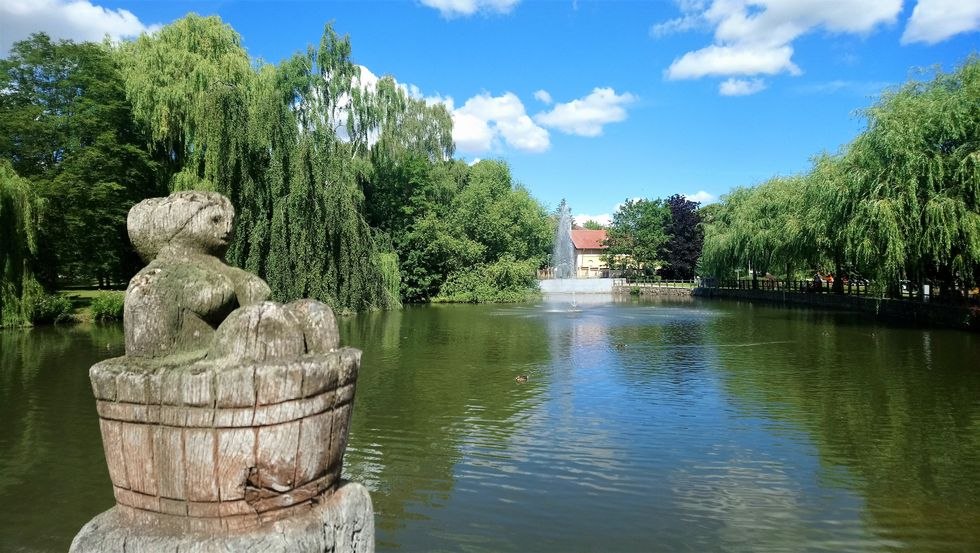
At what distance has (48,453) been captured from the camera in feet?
25.8

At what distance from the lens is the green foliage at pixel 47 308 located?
21.9 m

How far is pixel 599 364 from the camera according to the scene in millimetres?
14703

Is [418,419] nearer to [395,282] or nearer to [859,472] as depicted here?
[859,472]

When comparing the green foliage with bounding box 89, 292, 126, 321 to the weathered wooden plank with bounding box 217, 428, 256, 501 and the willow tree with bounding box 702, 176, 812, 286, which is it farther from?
the willow tree with bounding box 702, 176, 812, 286

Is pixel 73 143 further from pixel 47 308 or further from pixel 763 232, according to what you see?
pixel 763 232

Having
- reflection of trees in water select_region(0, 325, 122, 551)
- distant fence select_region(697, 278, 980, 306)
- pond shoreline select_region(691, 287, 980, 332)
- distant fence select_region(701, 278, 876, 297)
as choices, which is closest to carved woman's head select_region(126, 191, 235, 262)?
reflection of trees in water select_region(0, 325, 122, 551)

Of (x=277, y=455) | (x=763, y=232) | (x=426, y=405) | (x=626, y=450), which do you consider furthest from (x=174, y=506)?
(x=763, y=232)

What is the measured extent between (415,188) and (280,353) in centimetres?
4106

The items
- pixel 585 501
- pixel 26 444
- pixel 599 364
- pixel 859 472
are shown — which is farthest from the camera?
pixel 599 364

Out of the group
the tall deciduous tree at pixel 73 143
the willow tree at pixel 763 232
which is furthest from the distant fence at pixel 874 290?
the tall deciduous tree at pixel 73 143

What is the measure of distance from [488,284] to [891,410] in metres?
33.3

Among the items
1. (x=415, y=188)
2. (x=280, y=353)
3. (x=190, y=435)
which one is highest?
(x=415, y=188)

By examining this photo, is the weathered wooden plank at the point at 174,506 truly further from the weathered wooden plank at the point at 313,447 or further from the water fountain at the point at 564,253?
the water fountain at the point at 564,253

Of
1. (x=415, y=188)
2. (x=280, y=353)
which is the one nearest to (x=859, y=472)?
(x=280, y=353)
